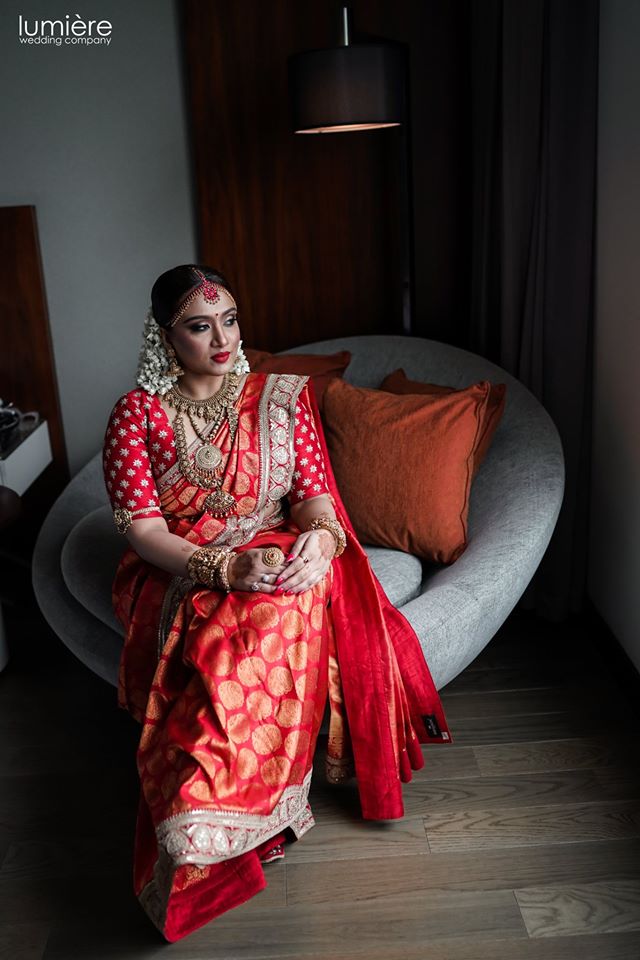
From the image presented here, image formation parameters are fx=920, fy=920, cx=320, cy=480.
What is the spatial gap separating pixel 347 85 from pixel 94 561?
146cm

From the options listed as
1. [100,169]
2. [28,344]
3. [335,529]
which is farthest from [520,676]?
[100,169]

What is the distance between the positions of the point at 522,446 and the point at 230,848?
4.31 feet

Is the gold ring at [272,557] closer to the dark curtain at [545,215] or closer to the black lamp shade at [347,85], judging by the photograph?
the dark curtain at [545,215]

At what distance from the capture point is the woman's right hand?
1.88 meters

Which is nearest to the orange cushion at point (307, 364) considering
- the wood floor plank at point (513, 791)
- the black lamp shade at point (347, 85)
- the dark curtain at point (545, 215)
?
the dark curtain at point (545, 215)

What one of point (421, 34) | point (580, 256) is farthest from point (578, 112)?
point (421, 34)

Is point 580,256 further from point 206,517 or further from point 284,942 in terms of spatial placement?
point 284,942

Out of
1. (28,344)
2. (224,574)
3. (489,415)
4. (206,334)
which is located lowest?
(224,574)

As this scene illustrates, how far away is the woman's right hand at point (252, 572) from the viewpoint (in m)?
1.88

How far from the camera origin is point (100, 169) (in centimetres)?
315

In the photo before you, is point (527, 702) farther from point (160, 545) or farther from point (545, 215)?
point (545, 215)

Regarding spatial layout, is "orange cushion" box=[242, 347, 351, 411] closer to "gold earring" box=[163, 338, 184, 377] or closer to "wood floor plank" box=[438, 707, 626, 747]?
"gold earring" box=[163, 338, 184, 377]

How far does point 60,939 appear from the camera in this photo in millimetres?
1751

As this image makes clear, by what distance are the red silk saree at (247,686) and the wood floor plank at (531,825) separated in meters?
0.12
